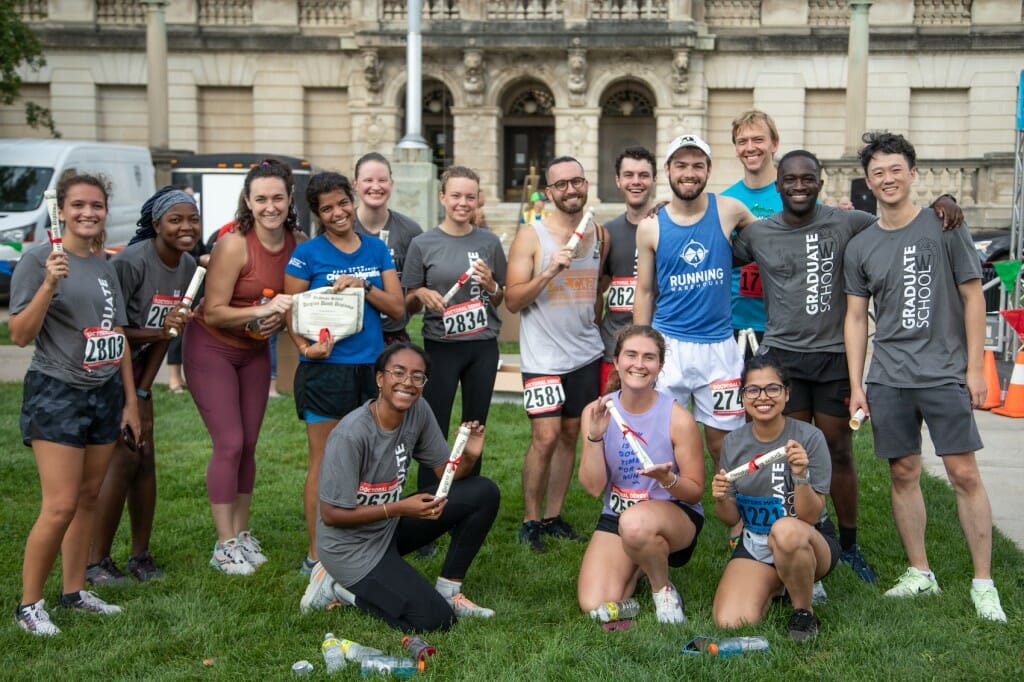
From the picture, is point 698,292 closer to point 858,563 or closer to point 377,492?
point 858,563

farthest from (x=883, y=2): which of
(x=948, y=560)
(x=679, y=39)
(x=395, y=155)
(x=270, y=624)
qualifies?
(x=270, y=624)

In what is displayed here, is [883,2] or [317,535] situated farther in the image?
[883,2]

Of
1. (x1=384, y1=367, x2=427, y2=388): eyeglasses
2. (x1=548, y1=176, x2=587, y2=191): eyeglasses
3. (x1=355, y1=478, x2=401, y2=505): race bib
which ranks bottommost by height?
(x1=355, y1=478, x2=401, y2=505): race bib

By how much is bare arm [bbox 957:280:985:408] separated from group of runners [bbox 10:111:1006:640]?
0.03 ft

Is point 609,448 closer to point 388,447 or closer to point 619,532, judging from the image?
point 619,532

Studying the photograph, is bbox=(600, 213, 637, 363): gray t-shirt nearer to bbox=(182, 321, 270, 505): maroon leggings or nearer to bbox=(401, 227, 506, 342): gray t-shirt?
bbox=(401, 227, 506, 342): gray t-shirt

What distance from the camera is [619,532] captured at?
511 centimetres

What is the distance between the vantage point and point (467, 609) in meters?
5.13

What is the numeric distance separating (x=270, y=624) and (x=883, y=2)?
27.6 metres

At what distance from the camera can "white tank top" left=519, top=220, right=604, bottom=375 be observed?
6.14 m

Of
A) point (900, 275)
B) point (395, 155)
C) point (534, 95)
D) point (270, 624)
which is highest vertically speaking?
point (534, 95)

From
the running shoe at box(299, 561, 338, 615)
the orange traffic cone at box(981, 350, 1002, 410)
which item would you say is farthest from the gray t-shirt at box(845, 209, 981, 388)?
the orange traffic cone at box(981, 350, 1002, 410)

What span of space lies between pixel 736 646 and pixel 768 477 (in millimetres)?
864

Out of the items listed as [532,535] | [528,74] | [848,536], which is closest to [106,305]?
[532,535]
